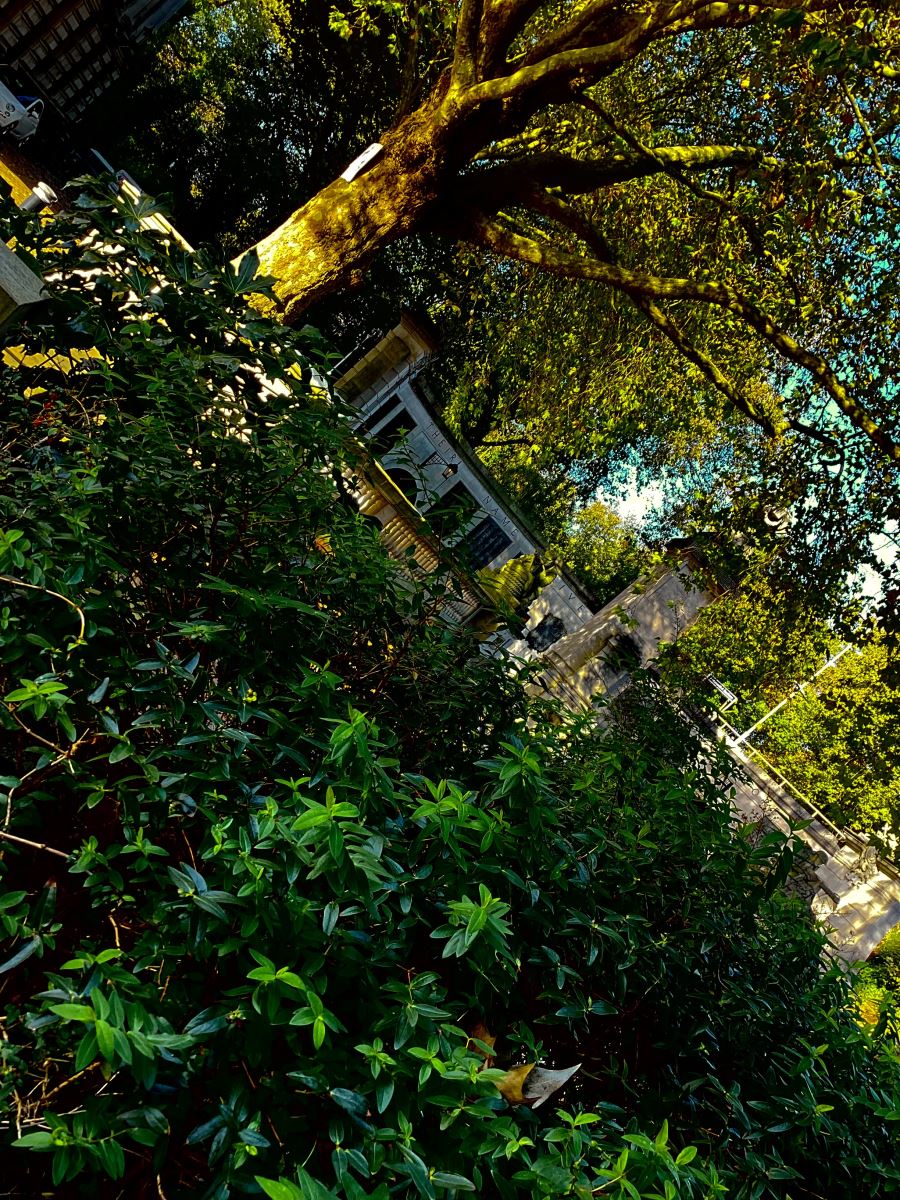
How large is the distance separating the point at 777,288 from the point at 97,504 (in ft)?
34.1

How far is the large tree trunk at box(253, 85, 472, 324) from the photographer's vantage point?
25.4 feet

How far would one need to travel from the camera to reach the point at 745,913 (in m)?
2.70

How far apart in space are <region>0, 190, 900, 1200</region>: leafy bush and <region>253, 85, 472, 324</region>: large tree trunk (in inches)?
194

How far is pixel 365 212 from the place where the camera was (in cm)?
814

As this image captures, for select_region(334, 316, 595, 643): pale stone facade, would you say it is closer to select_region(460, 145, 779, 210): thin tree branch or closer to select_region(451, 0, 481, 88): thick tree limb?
select_region(460, 145, 779, 210): thin tree branch

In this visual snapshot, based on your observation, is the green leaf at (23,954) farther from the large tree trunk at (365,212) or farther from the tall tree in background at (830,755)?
the tall tree in background at (830,755)

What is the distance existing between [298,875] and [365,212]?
8.03 meters

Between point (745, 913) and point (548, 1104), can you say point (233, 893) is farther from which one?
point (745, 913)

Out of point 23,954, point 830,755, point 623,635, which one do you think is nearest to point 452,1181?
point 23,954

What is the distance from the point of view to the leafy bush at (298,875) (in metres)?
1.50

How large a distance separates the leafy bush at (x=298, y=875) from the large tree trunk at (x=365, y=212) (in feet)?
16.1

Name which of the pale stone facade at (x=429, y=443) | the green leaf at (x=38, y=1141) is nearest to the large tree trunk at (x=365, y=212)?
the green leaf at (x=38, y=1141)

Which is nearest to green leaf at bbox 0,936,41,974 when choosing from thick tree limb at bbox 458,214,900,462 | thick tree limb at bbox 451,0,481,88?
thick tree limb at bbox 458,214,900,462

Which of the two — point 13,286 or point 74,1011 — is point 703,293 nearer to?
point 13,286
